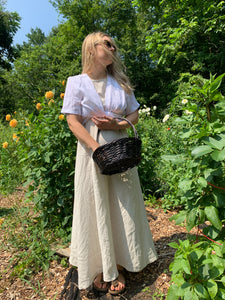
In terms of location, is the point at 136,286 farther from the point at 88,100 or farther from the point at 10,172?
the point at 10,172

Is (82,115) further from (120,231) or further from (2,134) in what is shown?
(2,134)

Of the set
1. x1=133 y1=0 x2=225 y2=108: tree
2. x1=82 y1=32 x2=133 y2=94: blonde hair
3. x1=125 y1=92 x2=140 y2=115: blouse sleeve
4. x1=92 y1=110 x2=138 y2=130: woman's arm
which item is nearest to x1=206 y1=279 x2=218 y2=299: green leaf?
x1=92 y1=110 x2=138 y2=130: woman's arm

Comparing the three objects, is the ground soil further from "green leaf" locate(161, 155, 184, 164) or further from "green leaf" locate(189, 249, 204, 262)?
"green leaf" locate(161, 155, 184, 164)

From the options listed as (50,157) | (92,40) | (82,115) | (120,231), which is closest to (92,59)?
(92,40)

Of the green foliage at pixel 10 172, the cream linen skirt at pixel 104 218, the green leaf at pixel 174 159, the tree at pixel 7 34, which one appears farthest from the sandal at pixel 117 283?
the tree at pixel 7 34

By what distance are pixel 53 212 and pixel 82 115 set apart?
137 cm

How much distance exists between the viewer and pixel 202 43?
866 centimetres

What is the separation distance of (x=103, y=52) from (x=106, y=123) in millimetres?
491

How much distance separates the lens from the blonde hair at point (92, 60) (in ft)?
4.62

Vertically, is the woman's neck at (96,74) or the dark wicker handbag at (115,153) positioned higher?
the woman's neck at (96,74)

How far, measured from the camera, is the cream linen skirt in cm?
138

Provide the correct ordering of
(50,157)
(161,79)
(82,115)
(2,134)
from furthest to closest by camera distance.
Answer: (161,79) → (2,134) → (50,157) → (82,115)

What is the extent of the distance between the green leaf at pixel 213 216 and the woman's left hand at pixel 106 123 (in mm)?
740

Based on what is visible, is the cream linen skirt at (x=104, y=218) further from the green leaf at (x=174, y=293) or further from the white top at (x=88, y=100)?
the green leaf at (x=174, y=293)
